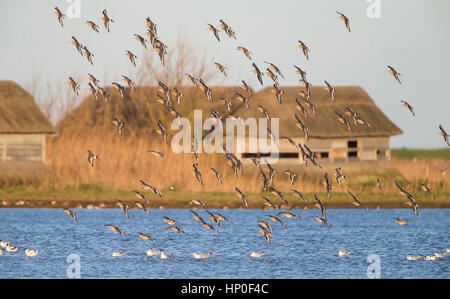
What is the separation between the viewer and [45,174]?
49.2 metres

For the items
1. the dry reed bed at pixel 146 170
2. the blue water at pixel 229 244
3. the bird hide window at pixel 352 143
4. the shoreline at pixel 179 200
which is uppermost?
the bird hide window at pixel 352 143

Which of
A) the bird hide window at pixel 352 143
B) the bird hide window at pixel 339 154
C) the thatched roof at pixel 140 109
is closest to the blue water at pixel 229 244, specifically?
the bird hide window at pixel 339 154

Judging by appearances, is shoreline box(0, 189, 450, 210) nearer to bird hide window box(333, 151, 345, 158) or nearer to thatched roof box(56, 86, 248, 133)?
bird hide window box(333, 151, 345, 158)

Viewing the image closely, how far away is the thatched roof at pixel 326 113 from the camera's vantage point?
2096 inches

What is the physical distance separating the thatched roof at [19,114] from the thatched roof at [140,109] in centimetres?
160

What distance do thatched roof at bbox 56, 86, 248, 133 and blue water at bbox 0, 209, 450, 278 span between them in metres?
→ 8.45

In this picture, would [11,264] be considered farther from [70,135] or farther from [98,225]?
[70,135]

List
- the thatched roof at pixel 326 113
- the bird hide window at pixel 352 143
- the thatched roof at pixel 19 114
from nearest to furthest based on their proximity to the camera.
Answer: the thatched roof at pixel 19 114 < the thatched roof at pixel 326 113 < the bird hide window at pixel 352 143

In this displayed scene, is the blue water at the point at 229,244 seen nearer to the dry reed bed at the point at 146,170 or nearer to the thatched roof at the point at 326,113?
the dry reed bed at the point at 146,170

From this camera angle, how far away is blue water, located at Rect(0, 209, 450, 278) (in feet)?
98.4

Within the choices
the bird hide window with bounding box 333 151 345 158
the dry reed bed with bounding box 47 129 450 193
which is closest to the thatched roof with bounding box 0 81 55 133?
the dry reed bed with bounding box 47 129 450 193

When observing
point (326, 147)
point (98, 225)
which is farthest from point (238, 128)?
point (98, 225)
